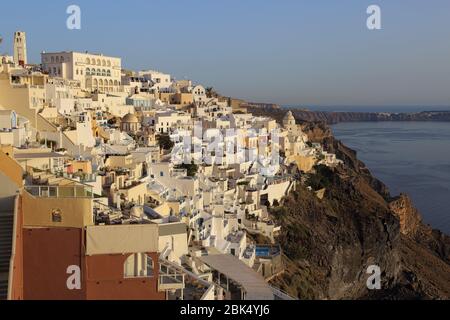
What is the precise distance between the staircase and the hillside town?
1 centimetres

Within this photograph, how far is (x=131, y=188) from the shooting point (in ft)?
51.6

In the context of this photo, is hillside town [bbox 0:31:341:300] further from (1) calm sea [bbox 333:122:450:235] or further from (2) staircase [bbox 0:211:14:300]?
(1) calm sea [bbox 333:122:450:235]

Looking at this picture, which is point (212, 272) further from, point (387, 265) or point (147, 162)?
point (387, 265)

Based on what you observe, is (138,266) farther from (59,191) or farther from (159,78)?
(159,78)

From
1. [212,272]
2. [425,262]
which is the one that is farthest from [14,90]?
[425,262]

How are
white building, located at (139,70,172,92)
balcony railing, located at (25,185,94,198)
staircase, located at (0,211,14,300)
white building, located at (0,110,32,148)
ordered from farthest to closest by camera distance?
white building, located at (139,70,172,92), white building, located at (0,110,32,148), balcony railing, located at (25,185,94,198), staircase, located at (0,211,14,300)

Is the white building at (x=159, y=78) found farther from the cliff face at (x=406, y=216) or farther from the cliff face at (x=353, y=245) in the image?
the cliff face at (x=406, y=216)

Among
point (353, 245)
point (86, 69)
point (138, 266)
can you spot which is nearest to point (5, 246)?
point (138, 266)

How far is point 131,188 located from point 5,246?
27.5 feet

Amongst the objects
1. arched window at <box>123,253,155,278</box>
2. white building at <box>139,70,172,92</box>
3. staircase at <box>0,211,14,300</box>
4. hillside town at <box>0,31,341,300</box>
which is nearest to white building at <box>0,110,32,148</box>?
hillside town at <box>0,31,341,300</box>

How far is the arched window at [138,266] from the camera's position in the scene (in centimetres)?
808

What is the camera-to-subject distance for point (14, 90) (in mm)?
19172

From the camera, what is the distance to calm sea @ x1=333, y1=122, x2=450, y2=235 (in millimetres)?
47906

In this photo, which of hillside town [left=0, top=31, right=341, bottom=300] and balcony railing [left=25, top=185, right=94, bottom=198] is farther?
balcony railing [left=25, top=185, right=94, bottom=198]
